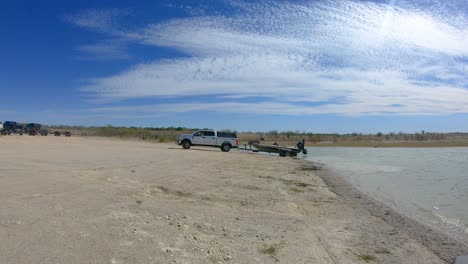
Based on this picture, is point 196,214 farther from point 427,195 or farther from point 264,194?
point 427,195

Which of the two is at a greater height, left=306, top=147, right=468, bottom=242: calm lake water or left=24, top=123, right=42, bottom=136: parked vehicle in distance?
left=24, top=123, right=42, bottom=136: parked vehicle in distance

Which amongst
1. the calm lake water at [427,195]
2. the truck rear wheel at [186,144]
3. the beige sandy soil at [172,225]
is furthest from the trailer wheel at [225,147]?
the beige sandy soil at [172,225]

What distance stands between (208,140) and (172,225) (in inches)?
1247

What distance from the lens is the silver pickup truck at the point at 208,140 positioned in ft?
130

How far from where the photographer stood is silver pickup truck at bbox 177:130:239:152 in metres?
39.7

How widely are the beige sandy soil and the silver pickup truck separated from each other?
25.4 m

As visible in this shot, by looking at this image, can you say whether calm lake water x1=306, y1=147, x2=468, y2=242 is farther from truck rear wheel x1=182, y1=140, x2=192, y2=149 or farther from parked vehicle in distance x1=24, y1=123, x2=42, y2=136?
parked vehicle in distance x1=24, y1=123, x2=42, y2=136

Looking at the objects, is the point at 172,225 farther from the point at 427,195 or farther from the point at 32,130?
the point at 32,130

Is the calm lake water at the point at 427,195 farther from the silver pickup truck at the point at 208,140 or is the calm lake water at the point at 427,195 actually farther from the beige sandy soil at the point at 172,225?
the silver pickup truck at the point at 208,140

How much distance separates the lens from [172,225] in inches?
330

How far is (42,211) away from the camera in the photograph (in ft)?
27.0

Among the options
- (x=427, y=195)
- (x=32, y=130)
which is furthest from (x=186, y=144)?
(x=32, y=130)

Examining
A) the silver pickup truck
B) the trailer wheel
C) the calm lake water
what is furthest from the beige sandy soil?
the trailer wheel

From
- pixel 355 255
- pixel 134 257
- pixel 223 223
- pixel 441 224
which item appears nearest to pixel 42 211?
pixel 134 257
